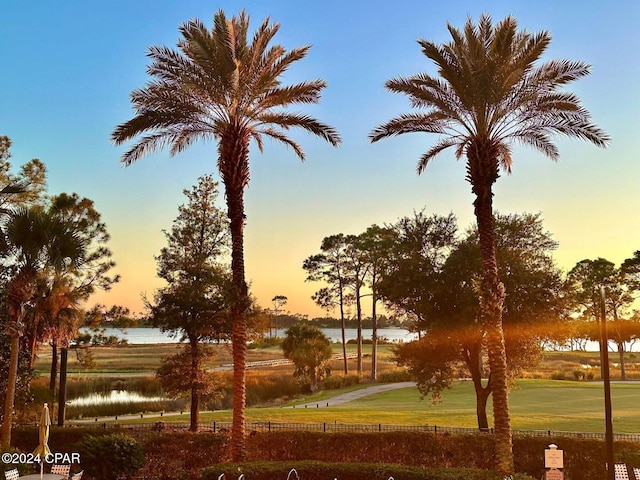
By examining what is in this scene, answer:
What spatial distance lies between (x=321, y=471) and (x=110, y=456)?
6.76 meters

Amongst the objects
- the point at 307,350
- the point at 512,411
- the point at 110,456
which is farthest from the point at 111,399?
the point at 512,411

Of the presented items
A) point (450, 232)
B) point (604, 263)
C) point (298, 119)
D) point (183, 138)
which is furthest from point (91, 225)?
point (604, 263)

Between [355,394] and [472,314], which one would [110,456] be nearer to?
[472,314]

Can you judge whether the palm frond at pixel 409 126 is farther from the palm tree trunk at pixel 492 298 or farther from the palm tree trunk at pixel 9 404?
the palm tree trunk at pixel 9 404

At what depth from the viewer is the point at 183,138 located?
70.6ft

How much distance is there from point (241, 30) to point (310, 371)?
3849 centimetres

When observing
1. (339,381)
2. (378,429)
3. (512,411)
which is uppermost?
(378,429)

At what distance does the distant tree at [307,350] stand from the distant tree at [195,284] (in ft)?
75.7

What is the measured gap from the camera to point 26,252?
62.7 ft

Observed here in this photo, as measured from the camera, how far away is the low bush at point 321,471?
606 inches

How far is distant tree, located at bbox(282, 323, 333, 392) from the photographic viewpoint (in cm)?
5106

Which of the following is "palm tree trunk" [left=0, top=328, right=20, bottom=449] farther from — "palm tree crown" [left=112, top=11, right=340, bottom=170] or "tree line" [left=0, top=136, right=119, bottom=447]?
"palm tree crown" [left=112, top=11, right=340, bottom=170]

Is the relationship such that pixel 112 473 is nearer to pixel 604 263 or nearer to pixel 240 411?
pixel 240 411

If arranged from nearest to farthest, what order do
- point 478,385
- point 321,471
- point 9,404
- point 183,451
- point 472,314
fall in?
point 321,471
point 9,404
point 183,451
point 472,314
point 478,385
